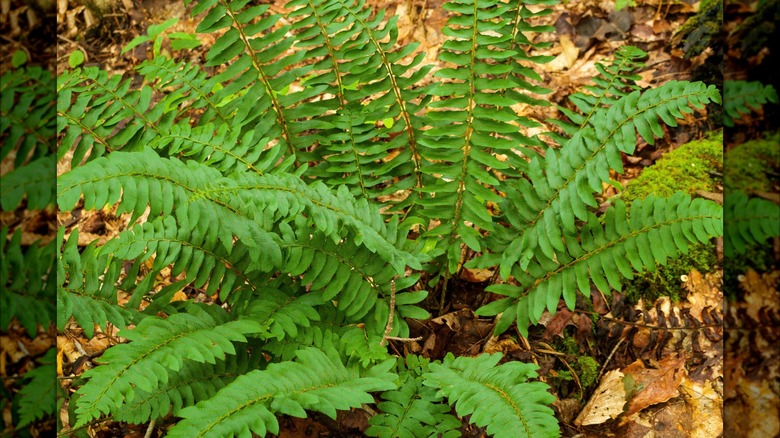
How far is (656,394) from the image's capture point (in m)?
2.53

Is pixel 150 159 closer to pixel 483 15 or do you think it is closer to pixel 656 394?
pixel 483 15

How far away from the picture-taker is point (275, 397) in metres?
1.82

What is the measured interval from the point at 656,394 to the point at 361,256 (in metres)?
1.26

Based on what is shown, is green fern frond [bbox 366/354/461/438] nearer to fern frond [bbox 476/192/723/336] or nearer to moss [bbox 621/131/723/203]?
fern frond [bbox 476/192/723/336]

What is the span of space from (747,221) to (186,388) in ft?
6.11

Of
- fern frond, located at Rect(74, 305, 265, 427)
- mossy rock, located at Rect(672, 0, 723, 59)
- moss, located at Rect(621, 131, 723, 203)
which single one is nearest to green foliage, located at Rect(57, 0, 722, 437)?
fern frond, located at Rect(74, 305, 265, 427)

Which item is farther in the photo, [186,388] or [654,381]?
[654,381]

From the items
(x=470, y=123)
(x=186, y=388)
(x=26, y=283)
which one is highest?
(x=26, y=283)

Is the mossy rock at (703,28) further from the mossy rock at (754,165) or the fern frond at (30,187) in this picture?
the fern frond at (30,187)

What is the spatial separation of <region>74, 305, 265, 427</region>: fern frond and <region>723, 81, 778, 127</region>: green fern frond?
4.80 feet

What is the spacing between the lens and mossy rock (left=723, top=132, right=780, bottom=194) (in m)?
0.81

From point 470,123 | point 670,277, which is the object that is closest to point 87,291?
point 470,123

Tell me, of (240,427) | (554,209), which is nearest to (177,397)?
(240,427)

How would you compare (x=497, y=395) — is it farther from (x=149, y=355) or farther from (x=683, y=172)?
(x=683, y=172)
